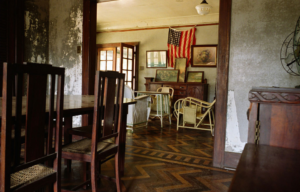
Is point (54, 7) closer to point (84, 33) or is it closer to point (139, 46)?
point (84, 33)

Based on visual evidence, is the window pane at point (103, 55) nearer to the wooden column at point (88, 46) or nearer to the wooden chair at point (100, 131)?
the wooden column at point (88, 46)

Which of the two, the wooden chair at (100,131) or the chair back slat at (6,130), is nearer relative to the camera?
the chair back slat at (6,130)

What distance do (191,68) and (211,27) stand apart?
1429 millimetres

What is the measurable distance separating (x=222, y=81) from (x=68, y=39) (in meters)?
2.72

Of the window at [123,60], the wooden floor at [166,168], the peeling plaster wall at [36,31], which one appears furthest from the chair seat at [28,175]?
the window at [123,60]

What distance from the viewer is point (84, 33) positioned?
3.88 metres

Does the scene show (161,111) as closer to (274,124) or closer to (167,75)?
(167,75)

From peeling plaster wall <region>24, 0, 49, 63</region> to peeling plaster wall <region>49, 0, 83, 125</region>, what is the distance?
9 cm

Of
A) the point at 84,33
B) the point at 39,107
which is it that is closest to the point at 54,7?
the point at 84,33

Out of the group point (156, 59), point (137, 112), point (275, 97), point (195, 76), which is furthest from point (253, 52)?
point (156, 59)

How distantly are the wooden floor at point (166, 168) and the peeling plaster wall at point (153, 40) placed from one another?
374 cm

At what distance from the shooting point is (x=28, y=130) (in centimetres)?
121

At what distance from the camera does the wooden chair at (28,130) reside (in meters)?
1.09

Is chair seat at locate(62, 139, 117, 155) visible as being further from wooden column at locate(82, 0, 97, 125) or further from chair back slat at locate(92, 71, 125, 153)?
wooden column at locate(82, 0, 97, 125)
